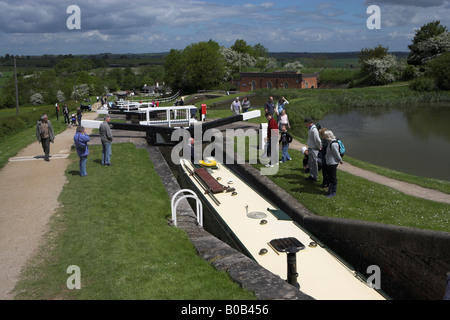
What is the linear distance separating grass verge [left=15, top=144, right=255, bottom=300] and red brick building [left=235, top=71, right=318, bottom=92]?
4898cm

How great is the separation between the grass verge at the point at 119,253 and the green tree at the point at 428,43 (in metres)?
58.6

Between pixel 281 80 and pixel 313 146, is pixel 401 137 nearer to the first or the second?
pixel 313 146

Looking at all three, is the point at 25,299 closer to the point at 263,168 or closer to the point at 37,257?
the point at 37,257

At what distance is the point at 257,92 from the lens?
48.5 meters

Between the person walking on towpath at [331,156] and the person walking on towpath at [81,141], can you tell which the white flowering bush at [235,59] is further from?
the person walking on towpath at [331,156]

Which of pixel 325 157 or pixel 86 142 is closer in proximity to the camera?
pixel 325 157

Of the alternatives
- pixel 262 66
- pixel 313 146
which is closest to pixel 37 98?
pixel 262 66

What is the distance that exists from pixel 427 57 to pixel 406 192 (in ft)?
186

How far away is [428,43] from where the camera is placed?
57.9 metres

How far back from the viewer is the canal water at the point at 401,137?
16541 mm

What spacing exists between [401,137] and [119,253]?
20465mm

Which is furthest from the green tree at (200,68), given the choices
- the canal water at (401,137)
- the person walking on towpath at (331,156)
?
the person walking on towpath at (331,156)

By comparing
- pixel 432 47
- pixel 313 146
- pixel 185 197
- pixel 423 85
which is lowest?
pixel 185 197
